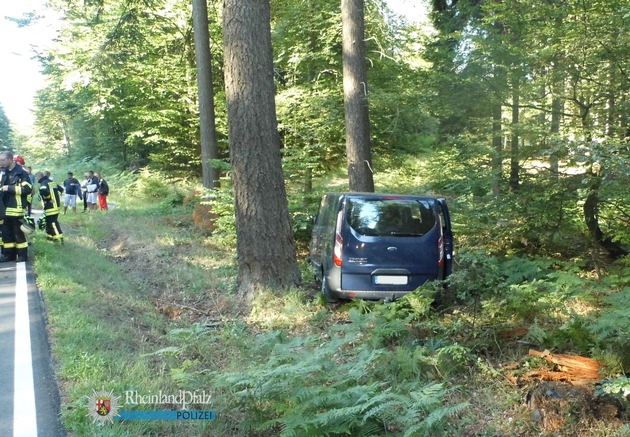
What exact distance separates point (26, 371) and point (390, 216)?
5.13 metres

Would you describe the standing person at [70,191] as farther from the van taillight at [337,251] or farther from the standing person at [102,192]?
the van taillight at [337,251]

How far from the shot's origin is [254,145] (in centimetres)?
827

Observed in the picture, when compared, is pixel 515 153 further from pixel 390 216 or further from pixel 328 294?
pixel 328 294

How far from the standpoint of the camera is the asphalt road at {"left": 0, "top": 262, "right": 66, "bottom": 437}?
13.0 ft

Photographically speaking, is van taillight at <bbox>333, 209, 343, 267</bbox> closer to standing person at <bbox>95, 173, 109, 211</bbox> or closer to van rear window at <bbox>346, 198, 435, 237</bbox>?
van rear window at <bbox>346, 198, 435, 237</bbox>

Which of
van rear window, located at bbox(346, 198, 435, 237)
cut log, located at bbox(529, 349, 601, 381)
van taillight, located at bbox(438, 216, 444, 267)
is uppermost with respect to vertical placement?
van rear window, located at bbox(346, 198, 435, 237)

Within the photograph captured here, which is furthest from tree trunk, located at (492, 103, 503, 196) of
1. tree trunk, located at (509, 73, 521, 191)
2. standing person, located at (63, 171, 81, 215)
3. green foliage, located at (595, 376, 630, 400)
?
standing person, located at (63, 171, 81, 215)

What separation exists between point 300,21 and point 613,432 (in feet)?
46.1

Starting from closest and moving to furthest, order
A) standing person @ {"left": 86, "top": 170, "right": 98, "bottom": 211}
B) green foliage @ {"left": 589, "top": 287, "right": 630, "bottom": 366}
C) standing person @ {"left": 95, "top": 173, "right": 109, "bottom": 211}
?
green foliage @ {"left": 589, "top": 287, "right": 630, "bottom": 366}
standing person @ {"left": 95, "top": 173, "right": 109, "bottom": 211}
standing person @ {"left": 86, "top": 170, "right": 98, "bottom": 211}

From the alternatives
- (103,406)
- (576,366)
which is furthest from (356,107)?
(103,406)

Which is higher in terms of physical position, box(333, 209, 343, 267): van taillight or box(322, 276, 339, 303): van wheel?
box(333, 209, 343, 267): van taillight

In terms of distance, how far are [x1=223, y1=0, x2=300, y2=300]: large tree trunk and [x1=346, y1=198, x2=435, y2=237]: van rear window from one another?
1313 mm

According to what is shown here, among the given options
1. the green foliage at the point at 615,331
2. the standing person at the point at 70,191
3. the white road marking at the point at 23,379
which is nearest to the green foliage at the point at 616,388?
the green foliage at the point at 615,331

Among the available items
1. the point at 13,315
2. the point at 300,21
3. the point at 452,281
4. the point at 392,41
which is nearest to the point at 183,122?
the point at 300,21
